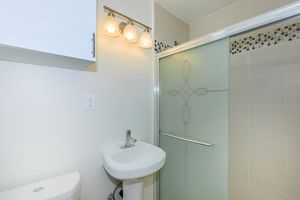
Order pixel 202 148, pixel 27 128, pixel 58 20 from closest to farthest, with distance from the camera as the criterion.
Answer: pixel 58 20, pixel 27 128, pixel 202 148

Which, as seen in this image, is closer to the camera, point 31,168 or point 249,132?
point 31,168

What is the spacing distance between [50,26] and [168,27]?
53.7 inches

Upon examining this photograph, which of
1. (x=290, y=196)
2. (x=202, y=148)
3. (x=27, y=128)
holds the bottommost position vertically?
(x=290, y=196)

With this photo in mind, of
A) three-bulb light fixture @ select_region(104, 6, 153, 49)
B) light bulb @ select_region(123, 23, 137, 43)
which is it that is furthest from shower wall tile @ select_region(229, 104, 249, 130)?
light bulb @ select_region(123, 23, 137, 43)

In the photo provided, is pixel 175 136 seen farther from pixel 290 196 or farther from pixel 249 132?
pixel 290 196

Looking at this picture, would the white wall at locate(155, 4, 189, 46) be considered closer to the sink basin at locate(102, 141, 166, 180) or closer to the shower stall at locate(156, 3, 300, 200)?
the shower stall at locate(156, 3, 300, 200)

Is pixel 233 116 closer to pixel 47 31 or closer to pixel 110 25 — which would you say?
pixel 110 25

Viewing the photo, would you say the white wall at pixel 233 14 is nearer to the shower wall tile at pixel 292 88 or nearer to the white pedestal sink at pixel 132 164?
the shower wall tile at pixel 292 88

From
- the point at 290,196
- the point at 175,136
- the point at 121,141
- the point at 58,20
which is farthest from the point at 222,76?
the point at 290,196

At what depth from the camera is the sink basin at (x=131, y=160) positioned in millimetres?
917

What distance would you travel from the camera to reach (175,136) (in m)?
1.51

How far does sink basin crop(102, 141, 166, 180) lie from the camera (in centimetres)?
92

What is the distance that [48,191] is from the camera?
0.78 meters

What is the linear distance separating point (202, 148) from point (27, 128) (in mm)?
1276
